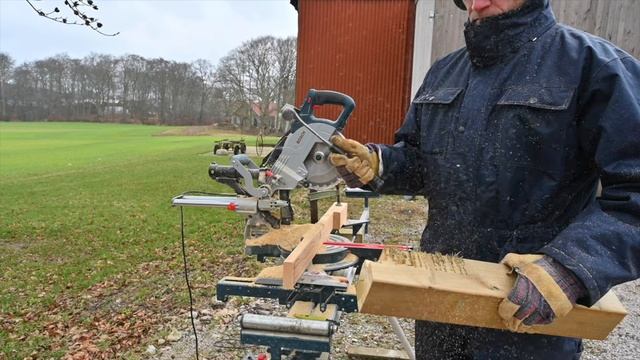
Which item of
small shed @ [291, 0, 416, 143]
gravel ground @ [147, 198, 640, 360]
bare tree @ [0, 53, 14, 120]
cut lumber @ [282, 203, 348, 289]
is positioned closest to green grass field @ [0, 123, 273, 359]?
gravel ground @ [147, 198, 640, 360]

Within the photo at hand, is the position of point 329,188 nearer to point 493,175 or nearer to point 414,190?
point 414,190

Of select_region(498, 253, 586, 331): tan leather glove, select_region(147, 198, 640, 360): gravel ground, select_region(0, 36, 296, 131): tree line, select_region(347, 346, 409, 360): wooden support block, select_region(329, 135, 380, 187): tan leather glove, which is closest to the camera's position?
select_region(498, 253, 586, 331): tan leather glove

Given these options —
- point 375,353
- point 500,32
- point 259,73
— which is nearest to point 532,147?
point 500,32

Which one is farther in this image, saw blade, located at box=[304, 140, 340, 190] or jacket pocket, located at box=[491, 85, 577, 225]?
saw blade, located at box=[304, 140, 340, 190]

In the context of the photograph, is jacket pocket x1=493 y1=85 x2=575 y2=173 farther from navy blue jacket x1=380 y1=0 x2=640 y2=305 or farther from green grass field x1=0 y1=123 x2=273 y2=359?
green grass field x1=0 y1=123 x2=273 y2=359

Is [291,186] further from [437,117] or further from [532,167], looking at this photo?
[532,167]

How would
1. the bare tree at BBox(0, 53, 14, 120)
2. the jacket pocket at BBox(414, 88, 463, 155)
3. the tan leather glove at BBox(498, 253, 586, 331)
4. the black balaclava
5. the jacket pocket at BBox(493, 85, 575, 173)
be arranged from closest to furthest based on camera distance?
1. the tan leather glove at BBox(498, 253, 586, 331)
2. the jacket pocket at BBox(493, 85, 575, 173)
3. the black balaclava
4. the jacket pocket at BBox(414, 88, 463, 155)
5. the bare tree at BBox(0, 53, 14, 120)

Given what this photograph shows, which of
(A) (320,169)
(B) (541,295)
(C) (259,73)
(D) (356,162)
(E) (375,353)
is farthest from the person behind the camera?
(C) (259,73)

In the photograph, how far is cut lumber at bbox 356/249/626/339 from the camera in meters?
1.31

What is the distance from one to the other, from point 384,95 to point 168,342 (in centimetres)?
926

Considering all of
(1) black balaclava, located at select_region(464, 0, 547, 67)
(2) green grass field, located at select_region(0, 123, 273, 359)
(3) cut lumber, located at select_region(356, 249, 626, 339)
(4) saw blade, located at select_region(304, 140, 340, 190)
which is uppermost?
(1) black balaclava, located at select_region(464, 0, 547, 67)

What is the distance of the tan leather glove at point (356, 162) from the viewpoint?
2176 millimetres

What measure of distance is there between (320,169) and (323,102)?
0.43 meters

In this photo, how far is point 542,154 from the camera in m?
1.56
